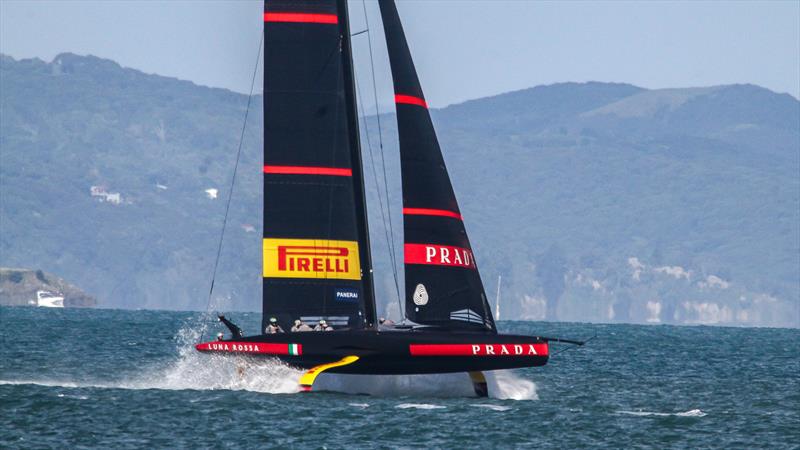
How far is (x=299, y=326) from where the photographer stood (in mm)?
44688

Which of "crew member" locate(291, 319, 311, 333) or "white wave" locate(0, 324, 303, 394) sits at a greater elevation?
"crew member" locate(291, 319, 311, 333)

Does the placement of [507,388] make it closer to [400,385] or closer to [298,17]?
[400,385]

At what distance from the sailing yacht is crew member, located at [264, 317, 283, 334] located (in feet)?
0.28

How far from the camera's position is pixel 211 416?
1646 inches

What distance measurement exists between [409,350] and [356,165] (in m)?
5.40

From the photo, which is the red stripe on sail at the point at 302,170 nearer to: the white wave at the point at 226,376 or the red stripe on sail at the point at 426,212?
the red stripe on sail at the point at 426,212

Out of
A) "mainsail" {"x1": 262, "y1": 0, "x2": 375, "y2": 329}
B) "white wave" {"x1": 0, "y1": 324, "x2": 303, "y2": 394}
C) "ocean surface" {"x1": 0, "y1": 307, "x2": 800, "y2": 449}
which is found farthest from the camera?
"white wave" {"x1": 0, "y1": 324, "x2": 303, "y2": 394}

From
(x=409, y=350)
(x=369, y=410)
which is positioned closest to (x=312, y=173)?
(x=409, y=350)

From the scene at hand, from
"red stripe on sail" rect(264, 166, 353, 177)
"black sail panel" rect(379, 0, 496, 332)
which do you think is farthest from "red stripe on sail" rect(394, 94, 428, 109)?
"red stripe on sail" rect(264, 166, 353, 177)

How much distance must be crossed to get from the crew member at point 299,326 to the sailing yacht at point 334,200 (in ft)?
0.48

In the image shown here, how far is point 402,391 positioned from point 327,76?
28.3 feet

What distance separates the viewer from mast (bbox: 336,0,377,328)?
44.7 m

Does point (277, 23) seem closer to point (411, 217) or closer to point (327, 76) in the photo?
point (327, 76)

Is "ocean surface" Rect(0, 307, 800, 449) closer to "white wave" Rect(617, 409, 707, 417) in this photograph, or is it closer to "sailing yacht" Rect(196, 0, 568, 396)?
"white wave" Rect(617, 409, 707, 417)
